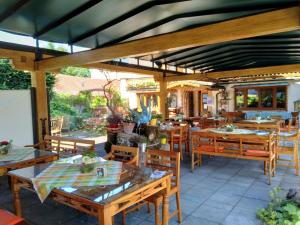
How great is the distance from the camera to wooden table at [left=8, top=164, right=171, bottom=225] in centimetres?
183

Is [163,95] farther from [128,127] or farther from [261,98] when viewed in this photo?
[261,98]

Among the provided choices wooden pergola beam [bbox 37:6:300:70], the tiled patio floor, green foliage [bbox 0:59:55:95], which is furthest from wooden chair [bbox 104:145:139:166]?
green foliage [bbox 0:59:55:95]

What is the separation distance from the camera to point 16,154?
3.79m

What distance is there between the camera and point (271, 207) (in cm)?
315

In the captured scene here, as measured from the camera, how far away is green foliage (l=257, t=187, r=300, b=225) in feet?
8.91

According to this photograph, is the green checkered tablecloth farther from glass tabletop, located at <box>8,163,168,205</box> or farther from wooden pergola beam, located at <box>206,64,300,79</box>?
wooden pergola beam, located at <box>206,64,300,79</box>

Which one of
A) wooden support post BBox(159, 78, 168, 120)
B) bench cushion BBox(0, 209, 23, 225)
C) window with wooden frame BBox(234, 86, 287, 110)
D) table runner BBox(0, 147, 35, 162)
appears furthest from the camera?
window with wooden frame BBox(234, 86, 287, 110)

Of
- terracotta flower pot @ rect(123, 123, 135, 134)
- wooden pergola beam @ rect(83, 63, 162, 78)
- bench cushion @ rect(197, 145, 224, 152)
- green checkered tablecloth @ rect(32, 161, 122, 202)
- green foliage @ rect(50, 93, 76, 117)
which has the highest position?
wooden pergola beam @ rect(83, 63, 162, 78)

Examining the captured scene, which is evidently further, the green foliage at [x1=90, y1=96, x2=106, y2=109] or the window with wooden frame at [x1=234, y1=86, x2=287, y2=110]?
the green foliage at [x1=90, y1=96, x2=106, y2=109]

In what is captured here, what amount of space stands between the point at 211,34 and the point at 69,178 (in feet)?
7.83

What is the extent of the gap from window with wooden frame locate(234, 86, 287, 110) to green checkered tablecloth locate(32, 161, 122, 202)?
12.2 m

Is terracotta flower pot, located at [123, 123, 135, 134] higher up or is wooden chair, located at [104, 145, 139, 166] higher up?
terracotta flower pot, located at [123, 123, 135, 134]

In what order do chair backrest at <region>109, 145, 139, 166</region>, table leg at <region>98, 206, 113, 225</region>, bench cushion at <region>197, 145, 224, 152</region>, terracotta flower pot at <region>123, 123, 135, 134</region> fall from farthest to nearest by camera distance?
bench cushion at <region>197, 145, 224, 152</region>, terracotta flower pot at <region>123, 123, 135, 134</region>, chair backrest at <region>109, 145, 139, 166</region>, table leg at <region>98, 206, 113, 225</region>

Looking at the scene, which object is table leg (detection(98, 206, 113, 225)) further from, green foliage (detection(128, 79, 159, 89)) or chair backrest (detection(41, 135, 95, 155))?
green foliage (detection(128, 79, 159, 89))
